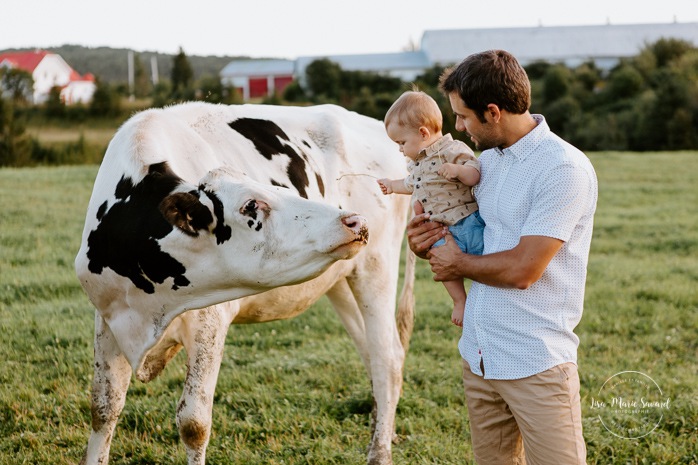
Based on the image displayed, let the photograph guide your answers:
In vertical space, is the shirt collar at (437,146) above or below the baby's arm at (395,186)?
above

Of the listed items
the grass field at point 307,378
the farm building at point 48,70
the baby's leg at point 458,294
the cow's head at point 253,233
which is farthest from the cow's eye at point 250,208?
the farm building at point 48,70

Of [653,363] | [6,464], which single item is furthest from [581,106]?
[6,464]

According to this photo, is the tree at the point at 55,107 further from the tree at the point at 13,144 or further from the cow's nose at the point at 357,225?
the cow's nose at the point at 357,225

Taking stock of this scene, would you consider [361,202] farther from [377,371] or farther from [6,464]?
[6,464]

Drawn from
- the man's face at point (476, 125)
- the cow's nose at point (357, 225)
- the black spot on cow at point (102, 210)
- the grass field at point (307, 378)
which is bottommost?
the grass field at point (307, 378)

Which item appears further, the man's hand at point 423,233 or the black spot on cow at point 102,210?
the black spot on cow at point 102,210

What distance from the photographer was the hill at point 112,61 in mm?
98000

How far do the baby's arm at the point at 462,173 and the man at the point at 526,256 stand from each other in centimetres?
7

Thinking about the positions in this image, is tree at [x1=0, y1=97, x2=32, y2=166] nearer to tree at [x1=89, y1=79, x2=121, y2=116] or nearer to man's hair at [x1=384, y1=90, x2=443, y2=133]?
tree at [x1=89, y1=79, x2=121, y2=116]

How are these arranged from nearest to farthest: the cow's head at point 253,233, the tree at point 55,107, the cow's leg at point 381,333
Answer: the cow's head at point 253,233 < the cow's leg at point 381,333 < the tree at point 55,107

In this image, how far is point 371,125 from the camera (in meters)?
5.68

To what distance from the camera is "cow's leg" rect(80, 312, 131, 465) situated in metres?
3.88

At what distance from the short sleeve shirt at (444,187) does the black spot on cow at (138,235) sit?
1075 mm

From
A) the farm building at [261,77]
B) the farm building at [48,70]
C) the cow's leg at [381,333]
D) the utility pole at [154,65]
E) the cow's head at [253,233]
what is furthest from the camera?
the utility pole at [154,65]
